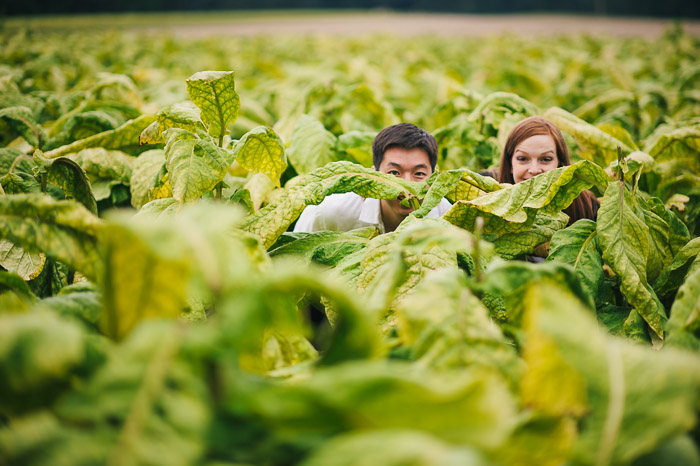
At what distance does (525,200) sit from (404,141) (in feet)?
2.85

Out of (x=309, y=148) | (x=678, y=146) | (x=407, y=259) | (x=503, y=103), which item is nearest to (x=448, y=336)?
(x=407, y=259)

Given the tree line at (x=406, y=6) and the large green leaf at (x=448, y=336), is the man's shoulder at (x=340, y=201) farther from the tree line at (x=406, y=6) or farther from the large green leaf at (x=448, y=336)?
the tree line at (x=406, y=6)

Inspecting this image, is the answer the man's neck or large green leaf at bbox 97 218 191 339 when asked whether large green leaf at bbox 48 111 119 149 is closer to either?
the man's neck

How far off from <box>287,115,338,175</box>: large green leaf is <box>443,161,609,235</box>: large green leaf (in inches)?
34.5

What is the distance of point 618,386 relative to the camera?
2.36ft

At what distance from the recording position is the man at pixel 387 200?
7.09 feet

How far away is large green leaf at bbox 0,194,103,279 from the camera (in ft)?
2.99

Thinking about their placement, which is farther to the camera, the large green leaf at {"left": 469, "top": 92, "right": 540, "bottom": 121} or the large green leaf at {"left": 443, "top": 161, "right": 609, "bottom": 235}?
the large green leaf at {"left": 469, "top": 92, "right": 540, "bottom": 121}

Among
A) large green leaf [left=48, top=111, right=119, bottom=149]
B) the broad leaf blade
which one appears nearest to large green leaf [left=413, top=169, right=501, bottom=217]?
the broad leaf blade

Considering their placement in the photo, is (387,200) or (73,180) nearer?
(73,180)

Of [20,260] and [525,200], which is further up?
[525,200]

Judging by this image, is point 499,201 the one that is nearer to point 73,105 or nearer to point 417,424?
point 417,424

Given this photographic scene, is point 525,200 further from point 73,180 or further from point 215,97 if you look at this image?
point 73,180

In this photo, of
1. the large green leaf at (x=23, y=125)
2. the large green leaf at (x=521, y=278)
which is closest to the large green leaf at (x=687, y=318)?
the large green leaf at (x=521, y=278)
